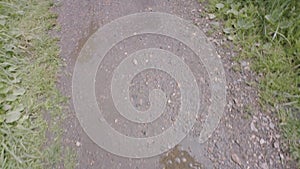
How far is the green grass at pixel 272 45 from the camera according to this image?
1.78m

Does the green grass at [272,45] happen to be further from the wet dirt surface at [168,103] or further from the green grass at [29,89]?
the green grass at [29,89]

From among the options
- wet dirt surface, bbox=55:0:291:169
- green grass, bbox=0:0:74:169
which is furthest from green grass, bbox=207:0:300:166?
green grass, bbox=0:0:74:169

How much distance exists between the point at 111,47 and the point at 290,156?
4.40ft

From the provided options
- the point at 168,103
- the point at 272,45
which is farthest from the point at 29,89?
the point at 272,45

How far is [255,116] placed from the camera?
1770 mm

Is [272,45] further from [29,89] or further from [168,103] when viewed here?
[29,89]

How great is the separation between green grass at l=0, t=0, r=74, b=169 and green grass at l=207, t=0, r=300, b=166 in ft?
4.11

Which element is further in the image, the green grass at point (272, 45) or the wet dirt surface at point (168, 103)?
the green grass at point (272, 45)

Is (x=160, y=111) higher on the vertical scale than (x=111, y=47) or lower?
lower

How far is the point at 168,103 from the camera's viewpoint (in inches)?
72.4

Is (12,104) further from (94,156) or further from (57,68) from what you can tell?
(94,156)

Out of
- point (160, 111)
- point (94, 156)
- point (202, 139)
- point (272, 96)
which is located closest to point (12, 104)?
point (94, 156)

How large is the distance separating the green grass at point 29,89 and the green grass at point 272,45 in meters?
1.25

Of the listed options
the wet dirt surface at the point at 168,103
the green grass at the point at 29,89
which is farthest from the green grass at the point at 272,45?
the green grass at the point at 29,89
